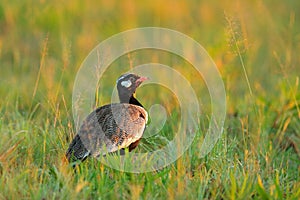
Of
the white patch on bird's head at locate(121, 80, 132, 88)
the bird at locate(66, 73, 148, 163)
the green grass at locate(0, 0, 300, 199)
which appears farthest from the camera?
the white patch on bird's head at locate(121, 80, 132, 88)

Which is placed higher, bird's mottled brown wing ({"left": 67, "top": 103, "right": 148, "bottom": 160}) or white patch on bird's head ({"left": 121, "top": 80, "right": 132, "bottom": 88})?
white patch on bird's head ({"left": 121, "top": 80, "right": 132, "bottom": 88})

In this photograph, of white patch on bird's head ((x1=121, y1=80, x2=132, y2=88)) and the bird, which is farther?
white patch on bird's head ((x1=121, y1=80, x2=132, y2=88))

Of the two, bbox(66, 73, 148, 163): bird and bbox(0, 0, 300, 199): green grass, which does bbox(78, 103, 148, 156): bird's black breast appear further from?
bbox(0, 0, 300, 199): green grass

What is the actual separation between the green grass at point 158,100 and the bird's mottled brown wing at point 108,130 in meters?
0.11

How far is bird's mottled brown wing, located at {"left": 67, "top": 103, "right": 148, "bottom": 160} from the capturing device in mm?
4219

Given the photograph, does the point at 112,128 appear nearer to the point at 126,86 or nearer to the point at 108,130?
the point at 108,130

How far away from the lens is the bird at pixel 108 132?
4.21 m

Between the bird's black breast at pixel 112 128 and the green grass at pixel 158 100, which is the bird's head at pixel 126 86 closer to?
the bird's black breast at pixel 112 128

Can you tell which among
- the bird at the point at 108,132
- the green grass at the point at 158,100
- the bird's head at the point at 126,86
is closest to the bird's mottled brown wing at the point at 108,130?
the bird at the point at 108,132

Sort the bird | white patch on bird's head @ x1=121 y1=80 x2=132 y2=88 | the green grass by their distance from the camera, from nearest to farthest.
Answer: the green grass, the bird, white patch on bird's head @ x1=121 y1=80 x2=132 y2=88

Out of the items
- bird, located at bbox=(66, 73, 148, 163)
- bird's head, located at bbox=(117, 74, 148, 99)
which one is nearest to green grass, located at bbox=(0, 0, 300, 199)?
bird, located at bbox=(66, 73, 148, 163)

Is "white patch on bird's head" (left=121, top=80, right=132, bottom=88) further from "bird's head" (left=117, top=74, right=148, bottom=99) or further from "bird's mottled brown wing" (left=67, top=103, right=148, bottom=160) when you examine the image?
"bird's mottled brown wing" (left=67, top=103, right=148, bottom=160)

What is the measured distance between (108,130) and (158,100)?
205cm

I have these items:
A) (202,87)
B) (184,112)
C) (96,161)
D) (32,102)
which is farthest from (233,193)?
(202,87)
